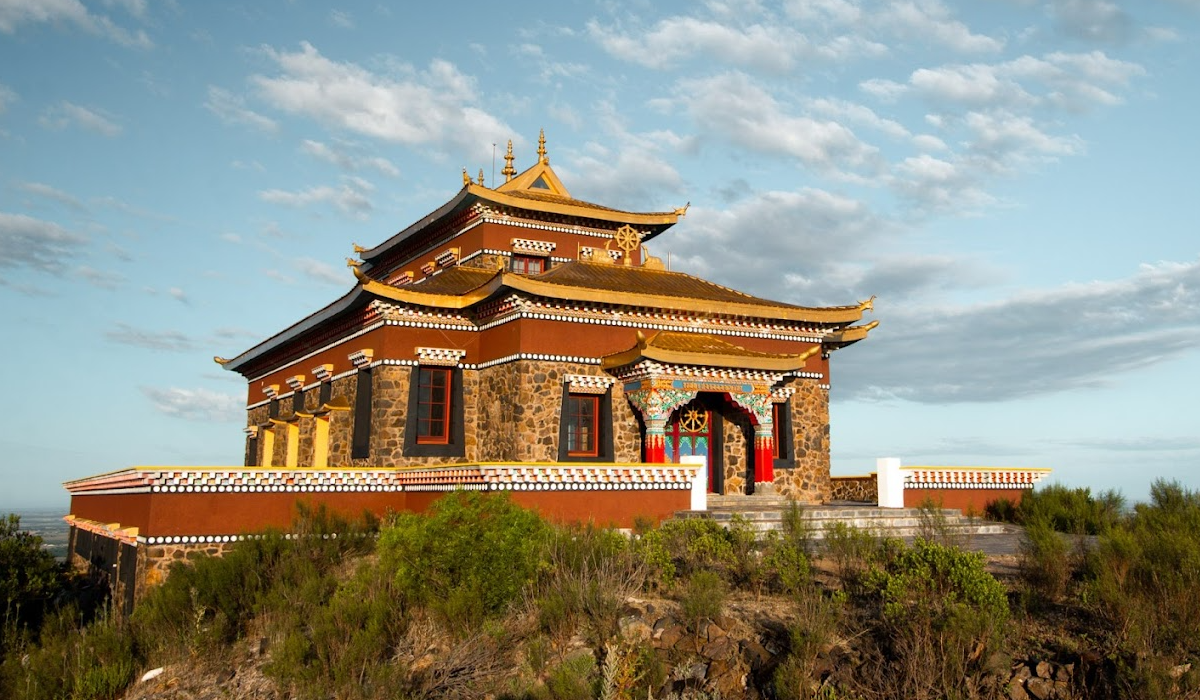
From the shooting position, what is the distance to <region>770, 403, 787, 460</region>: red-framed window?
22484 millimetres

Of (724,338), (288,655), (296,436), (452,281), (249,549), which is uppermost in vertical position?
(452,281)

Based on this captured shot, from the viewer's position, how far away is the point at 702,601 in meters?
10.5

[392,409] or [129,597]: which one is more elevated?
[392,409]

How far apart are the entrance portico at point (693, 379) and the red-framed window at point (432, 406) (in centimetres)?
383

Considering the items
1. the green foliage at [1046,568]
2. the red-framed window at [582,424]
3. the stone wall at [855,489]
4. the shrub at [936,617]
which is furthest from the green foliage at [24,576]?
the stone wall at [855,489]

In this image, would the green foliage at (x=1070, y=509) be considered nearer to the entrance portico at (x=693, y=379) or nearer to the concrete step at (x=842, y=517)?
the concrete step at (x=842, y=517)

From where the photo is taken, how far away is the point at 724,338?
22219 mm

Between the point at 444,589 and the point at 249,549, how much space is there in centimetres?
424

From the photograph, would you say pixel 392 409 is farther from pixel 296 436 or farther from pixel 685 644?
pixel 685 644

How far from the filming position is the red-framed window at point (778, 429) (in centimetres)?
2248

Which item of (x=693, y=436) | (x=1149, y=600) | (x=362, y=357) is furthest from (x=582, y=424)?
(x=1149, y=600)

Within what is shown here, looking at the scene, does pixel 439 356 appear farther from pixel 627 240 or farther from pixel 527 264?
pixel 627 240

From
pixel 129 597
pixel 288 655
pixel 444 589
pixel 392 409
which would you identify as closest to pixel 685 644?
pixel 444 589

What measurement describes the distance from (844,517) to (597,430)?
5629 mm
